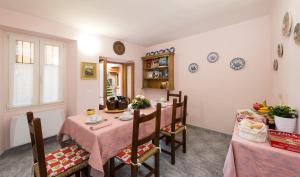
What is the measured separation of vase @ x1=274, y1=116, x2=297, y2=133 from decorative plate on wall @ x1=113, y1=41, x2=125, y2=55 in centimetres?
362

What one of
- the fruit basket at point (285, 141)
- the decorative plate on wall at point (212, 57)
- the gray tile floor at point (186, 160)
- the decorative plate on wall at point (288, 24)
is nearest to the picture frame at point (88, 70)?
the gray tile floor at point (186, 160)

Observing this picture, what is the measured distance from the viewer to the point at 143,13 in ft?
7.86

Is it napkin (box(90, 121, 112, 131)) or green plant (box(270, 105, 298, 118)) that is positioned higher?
green plant (box(270, 105, 298, 118))

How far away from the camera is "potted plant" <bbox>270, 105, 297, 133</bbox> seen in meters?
1.25

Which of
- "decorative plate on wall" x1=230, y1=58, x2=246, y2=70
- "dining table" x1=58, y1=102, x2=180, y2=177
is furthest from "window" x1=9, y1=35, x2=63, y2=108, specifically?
"decorative plate on wall" x1=230, y1=58, x2=246, y2=70

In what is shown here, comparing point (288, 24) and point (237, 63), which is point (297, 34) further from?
point (237, 63)

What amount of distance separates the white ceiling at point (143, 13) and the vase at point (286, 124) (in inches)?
71.6

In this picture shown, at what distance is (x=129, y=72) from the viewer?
449cm

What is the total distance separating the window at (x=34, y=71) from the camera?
2541mm

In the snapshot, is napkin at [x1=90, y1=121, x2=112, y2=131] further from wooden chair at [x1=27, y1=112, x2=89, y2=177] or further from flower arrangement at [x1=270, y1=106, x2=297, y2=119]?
flower arrangement at [x1=270, y1=106, x2=297, y2=119]

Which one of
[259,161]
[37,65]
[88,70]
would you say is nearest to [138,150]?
[259,161]

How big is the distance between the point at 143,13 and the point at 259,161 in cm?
254

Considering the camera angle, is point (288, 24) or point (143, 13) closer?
point (288, 24)

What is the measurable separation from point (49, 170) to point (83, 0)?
7.17ft
